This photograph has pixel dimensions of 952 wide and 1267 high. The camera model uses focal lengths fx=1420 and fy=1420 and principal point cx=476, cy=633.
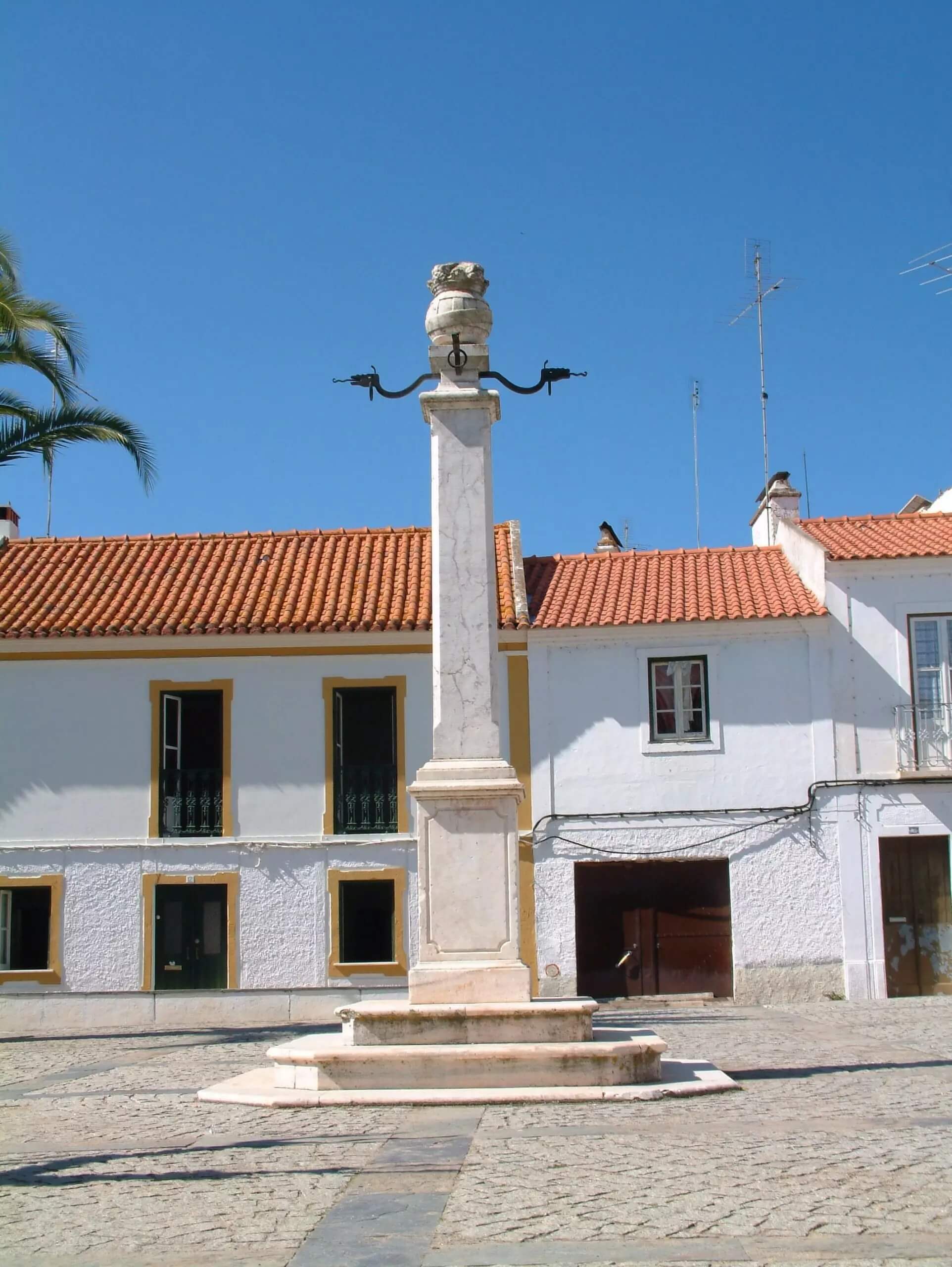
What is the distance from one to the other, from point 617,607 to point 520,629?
54.0 inches

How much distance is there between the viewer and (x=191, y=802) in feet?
61.1

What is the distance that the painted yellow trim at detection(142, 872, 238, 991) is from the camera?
715 inches

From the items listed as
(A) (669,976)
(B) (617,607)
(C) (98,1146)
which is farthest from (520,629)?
(C) (98,1146)

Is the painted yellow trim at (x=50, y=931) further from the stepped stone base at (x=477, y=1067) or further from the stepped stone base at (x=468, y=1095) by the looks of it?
the stepped stone base at (x=477, y=1067)

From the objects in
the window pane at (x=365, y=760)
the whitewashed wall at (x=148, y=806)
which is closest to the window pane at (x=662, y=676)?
the whitewashed wall at (x=148, y=806)

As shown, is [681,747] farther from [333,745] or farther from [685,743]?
[333,745]

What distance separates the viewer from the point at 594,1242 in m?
5.00

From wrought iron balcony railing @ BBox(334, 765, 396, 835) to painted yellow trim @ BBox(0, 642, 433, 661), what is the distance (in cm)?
151

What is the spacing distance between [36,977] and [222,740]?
381 centimetres

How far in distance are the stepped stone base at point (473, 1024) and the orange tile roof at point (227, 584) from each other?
9813mm

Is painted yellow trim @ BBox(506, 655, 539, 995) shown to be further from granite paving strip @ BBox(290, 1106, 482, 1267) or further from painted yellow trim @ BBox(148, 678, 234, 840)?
granite paving strip @ BBox(290, 1106, 482, 1267)

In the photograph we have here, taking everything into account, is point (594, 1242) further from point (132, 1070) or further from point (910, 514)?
point (910, 514)

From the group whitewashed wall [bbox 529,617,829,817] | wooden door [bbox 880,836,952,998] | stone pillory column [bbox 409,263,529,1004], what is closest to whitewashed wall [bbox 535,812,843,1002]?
whitewashed wall [bbox 529,617,829,817]

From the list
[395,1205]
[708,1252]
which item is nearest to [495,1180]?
[395,1205]
